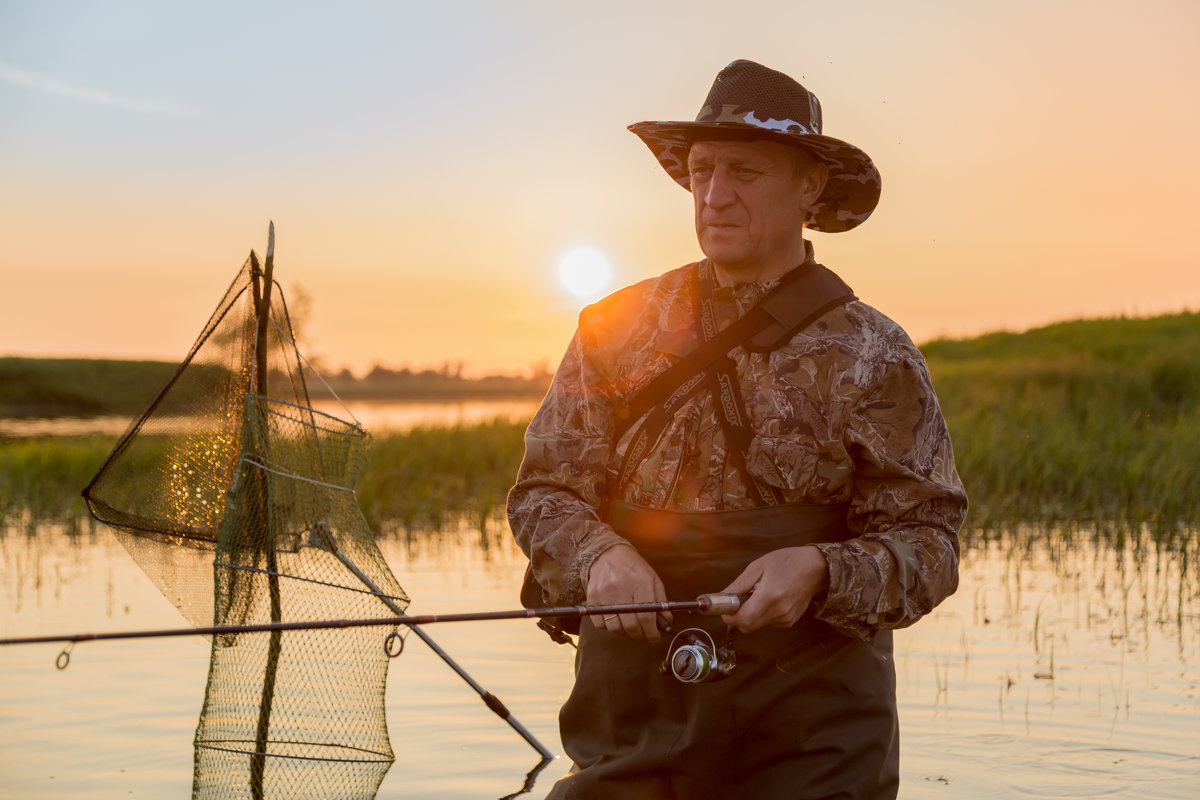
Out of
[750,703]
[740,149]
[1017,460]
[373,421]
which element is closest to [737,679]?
[750,703]

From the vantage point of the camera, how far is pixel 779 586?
2699mm

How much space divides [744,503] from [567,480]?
1.29ft

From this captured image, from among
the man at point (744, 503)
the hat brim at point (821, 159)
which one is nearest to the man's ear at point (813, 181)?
the hat brim at point (821, 159)

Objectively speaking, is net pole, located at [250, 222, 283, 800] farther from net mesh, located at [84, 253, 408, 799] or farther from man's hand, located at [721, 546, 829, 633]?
man's hand, located at [721, 546, 829, 633]

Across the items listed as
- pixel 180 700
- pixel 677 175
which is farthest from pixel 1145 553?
pixel 677 175

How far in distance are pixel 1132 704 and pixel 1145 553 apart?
4009mm

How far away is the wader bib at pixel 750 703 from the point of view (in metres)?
2.87

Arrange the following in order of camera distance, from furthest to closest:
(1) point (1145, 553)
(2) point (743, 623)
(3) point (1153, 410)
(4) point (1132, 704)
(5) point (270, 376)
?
(3) point (1153, 410)
(1) point (1145, 553)
(4) point (1132, 704)
(5) point (270, 376)
(2) point (743, 623)

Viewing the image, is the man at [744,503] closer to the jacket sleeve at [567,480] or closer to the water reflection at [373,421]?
the jacket sleeve at [567,480]

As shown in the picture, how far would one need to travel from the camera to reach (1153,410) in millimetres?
20125

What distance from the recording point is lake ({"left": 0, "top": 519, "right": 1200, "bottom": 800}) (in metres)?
5.71

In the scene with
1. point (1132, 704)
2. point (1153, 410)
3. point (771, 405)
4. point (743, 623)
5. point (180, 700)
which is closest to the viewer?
point (743, 623)

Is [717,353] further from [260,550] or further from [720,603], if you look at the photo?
[260,550]

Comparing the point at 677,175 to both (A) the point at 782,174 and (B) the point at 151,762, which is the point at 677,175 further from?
(B) the point at 151,762
